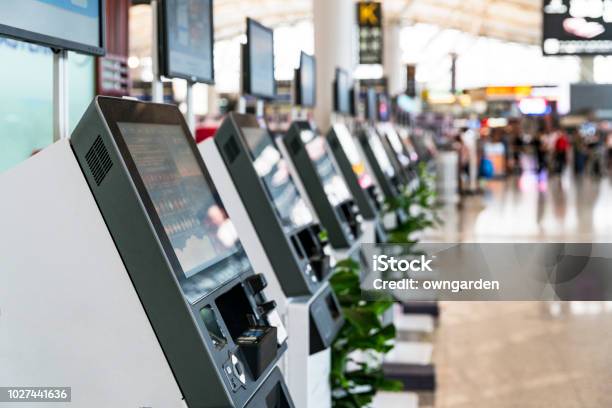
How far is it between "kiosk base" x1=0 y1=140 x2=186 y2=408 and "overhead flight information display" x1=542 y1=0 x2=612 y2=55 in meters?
8.82

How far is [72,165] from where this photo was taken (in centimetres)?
162

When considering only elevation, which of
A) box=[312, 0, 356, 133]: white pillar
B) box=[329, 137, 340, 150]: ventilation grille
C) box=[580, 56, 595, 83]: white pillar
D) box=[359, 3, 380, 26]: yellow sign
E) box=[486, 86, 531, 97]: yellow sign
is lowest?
box=[329, 137, 340, 150]: ventilation grille

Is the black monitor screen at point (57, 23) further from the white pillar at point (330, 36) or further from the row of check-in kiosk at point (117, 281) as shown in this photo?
the white pillar at point (330, 36)

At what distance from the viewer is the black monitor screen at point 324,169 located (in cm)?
375

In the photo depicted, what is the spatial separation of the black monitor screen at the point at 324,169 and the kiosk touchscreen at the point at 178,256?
176 centimetres

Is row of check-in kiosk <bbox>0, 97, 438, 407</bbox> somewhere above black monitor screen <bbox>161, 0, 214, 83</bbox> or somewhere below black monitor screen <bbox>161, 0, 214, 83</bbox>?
below

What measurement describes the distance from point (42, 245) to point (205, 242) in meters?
0.35

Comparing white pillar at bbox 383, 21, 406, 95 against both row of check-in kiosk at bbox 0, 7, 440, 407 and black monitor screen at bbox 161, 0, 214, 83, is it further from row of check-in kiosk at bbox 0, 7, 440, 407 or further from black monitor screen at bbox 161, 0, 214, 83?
row of check-in kiosk at bbox 0, 7, 440, 407

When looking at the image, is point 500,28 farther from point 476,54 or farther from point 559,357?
point 559,357

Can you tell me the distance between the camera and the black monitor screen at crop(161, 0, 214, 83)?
2.50 m

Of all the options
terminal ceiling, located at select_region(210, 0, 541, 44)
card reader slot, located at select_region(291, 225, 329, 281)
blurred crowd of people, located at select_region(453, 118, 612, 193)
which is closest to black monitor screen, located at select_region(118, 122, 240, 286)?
card reader slot, located at select_region(291, 225, 329, 281)

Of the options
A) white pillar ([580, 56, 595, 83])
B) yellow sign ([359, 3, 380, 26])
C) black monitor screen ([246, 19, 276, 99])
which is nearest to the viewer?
black monitor screen ([246, 19, 276, 99])

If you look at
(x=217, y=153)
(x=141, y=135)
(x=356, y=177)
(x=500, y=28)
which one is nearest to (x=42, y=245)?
(x=141, y=135)

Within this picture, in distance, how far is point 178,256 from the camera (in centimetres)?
170
